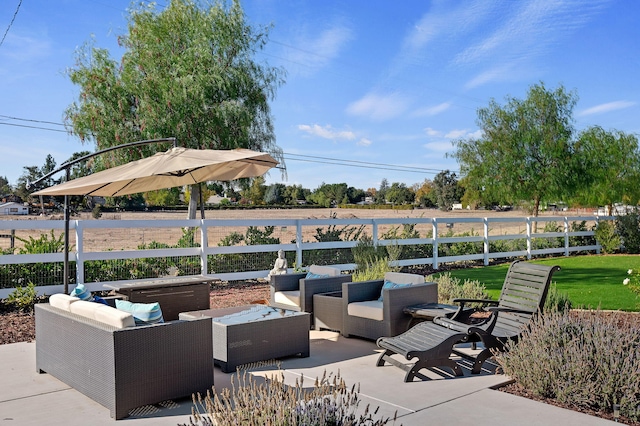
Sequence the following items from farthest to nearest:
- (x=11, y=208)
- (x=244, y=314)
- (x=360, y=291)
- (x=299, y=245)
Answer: (x=11, y=208) → (x=299, y=245) → (x=360, y=291) → (x=244, y=314)

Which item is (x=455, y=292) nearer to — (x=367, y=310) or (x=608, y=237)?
(x=367, y=310)

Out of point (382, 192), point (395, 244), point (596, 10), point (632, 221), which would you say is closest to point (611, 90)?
point (632, 221)

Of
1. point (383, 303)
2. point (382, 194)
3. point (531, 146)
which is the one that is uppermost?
point (382, 194)

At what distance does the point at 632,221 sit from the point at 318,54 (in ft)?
50.9

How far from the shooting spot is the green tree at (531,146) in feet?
70.7

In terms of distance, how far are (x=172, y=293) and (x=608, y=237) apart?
59.0 ft

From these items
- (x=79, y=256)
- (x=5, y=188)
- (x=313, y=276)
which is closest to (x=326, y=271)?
(x=313, y=276)

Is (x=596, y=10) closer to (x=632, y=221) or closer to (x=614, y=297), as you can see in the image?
(x=632, y=221)

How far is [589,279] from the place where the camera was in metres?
12.3

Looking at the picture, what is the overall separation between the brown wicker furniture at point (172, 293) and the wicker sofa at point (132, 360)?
188 cm

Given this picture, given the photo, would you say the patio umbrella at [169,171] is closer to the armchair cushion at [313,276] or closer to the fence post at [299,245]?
the armchair cushion at [313,276]

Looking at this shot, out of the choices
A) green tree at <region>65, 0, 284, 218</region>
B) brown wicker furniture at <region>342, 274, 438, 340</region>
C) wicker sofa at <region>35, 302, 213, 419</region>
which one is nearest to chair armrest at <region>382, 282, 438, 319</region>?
brown wicker furniture at <region>342, 274, 438, 340</region>

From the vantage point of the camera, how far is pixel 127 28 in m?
14.9

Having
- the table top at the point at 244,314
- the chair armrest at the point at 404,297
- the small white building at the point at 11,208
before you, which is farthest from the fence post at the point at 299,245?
the small white building at the point at 11,208
